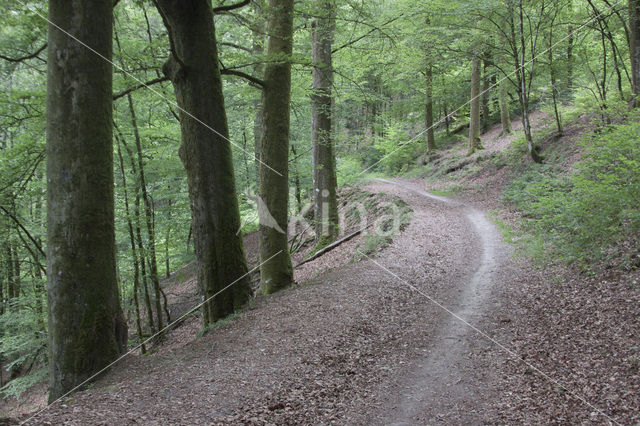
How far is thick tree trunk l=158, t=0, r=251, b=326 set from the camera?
6461 millimetres

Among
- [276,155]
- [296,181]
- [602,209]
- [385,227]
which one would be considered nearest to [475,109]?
[296,181]

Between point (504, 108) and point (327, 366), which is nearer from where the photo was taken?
point (327, 366)

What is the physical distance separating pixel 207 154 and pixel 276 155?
1846mm

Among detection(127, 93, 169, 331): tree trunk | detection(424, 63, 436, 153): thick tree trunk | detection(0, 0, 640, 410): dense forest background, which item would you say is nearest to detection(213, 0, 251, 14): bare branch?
detection(0, 0, 640, 410): dense forest background

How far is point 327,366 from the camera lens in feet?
16.0

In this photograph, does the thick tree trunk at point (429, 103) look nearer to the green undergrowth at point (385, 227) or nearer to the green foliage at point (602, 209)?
the green undergrowth at point (385, 227)

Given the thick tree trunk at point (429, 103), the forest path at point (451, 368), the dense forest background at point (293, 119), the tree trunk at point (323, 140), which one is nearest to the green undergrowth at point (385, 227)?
the tree trunk at point (323, 140)

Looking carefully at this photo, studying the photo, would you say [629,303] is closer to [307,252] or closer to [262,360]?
[262,360]

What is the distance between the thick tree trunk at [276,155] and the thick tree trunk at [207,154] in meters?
1.21

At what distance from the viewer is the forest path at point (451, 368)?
3.98 m

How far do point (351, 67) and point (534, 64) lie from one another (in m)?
8.06

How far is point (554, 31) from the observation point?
14.9m

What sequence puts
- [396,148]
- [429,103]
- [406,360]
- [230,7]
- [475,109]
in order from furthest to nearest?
[396,148], [429,103], [475,109], [230,7], [406,360]

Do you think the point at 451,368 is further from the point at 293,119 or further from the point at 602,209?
the point at 293,119
